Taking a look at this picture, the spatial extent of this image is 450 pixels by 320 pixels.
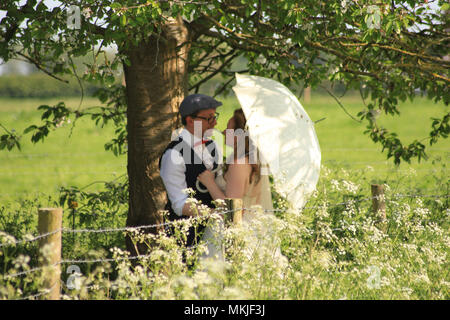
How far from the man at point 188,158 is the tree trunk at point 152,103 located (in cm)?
119

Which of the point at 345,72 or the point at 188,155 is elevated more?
the point at 345,72

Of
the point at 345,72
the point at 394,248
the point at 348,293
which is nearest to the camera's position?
the point at 348,293

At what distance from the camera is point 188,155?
4293 mm

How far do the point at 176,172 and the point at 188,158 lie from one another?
0.14 meters

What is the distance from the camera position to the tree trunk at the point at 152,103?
5.48 metres

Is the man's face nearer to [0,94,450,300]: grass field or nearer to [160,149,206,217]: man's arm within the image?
[160,149,206,217]: man's arm

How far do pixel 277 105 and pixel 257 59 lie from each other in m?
2.18

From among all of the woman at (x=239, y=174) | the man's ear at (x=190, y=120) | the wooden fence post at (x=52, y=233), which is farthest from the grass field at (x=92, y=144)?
the wooden fence post at (x=52, y=233)

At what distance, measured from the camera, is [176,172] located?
424 centimetres

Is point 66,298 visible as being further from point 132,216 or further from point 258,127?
point 132,216

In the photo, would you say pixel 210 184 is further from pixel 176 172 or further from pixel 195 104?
pixel 195 104

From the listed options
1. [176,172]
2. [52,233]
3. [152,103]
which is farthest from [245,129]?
[52,233]
